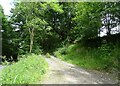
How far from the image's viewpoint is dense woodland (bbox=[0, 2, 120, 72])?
13273mm

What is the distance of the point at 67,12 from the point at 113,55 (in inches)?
594

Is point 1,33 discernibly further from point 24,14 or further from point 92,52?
point 92,52

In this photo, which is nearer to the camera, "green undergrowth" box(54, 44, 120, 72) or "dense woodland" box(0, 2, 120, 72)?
"green undergrowth" box(54, 44, 120, 72)

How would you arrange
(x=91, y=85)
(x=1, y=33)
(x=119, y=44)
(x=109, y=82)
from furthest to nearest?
(x=1, y=33)
(x=119, y=44)
(x=109, y=82)
(x=91, y=85)

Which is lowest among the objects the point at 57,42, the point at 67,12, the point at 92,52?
the point at 57,42

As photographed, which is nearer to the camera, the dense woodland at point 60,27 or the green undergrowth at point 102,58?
the green undergrowth at point 102,58

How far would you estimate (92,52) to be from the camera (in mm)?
14398

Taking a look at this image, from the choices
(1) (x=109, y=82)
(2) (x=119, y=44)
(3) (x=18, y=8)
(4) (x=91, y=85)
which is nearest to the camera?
(4) (x=91, y=85)

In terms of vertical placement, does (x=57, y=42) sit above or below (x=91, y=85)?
below

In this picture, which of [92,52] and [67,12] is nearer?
[92,52]

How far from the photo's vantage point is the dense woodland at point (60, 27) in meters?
13.3

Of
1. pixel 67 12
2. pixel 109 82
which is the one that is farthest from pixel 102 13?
pixel 67 12

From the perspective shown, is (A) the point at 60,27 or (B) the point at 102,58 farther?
(A) the point at 60,27

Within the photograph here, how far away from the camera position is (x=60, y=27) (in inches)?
1045
